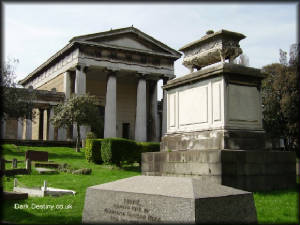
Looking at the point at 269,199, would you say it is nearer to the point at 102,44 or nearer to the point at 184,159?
the point at 184,159

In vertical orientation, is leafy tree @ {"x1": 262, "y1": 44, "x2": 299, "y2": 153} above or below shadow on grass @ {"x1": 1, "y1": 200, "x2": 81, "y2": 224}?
above

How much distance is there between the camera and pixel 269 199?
27.9 feet

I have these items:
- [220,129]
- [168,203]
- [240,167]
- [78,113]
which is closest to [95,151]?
[78,113]

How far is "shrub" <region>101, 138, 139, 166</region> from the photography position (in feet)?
71.2

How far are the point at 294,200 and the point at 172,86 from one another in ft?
17.4

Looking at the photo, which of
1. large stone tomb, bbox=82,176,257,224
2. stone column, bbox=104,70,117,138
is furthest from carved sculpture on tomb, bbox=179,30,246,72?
stone column, bbox=104,70,117,138

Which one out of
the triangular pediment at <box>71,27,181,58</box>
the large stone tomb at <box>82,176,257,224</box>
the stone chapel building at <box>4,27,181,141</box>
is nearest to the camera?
the large stone tomb at <box>82,176,257,224</box>

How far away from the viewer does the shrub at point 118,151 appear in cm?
2169

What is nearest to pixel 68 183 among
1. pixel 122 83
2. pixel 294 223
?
pixel 294 223

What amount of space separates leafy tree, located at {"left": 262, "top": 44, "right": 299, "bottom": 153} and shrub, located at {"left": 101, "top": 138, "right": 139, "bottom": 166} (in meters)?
17.8

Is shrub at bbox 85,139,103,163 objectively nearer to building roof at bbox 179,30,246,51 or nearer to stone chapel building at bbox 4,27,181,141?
building roof at bbox 179,30,246,51

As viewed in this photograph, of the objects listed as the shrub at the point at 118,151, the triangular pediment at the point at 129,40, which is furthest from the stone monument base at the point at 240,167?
the triangular pediment at the point at 129,40

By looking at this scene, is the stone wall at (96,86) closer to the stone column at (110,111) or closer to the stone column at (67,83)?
the stone column at (67,83)

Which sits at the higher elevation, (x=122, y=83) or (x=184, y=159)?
(x=122, y=83)
